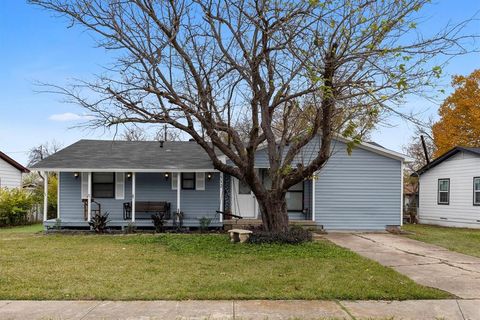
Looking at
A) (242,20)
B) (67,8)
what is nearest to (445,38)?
(242,20)

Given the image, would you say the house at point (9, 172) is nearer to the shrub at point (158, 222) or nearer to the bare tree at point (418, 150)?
the shrub at point (158, 222)

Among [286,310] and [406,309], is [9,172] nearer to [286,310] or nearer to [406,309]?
[286,310]

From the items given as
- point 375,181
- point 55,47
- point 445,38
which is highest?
point 55,47

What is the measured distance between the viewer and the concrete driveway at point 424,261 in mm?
7176

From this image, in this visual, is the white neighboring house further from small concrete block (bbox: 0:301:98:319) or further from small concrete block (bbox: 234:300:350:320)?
small concrete block (bbox: 0:301:98:319)

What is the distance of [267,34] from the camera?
9.54m

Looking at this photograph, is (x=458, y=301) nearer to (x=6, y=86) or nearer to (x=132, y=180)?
(x=132, y=180)

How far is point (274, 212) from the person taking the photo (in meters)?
11.9

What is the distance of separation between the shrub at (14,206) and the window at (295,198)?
11.3 metres

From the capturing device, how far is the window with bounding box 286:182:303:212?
16734 millimetres

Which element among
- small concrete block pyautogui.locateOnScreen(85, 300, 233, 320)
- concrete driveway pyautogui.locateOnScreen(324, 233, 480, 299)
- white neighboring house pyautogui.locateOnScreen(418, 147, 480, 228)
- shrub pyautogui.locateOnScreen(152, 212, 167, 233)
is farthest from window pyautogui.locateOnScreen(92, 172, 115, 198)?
white neighboring house pyautogui.locateOnScreen(418, 147, 480, 228)

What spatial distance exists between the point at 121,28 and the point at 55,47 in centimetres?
243

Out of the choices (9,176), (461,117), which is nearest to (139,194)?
(9,176)

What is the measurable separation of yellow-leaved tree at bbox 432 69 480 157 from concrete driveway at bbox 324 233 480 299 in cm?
1996
